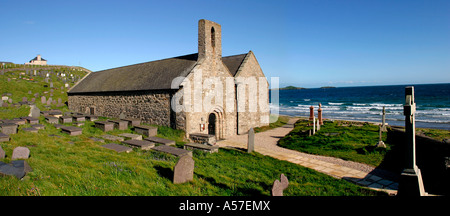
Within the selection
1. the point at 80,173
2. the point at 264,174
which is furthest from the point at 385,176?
the point at 80,173

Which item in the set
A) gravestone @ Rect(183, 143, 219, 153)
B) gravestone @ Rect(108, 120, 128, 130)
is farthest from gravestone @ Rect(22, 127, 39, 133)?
gravestone @ Rect(183, 143, 219, 153)

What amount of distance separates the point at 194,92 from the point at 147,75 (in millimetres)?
5885

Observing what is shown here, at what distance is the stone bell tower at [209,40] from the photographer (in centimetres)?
Result: 1672

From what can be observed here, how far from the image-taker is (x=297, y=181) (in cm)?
815

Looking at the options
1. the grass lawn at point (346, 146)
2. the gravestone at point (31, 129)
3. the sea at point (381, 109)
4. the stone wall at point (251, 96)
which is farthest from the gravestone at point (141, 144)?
the sea at point (381, 109)

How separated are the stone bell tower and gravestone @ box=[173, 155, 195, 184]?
11.5 m

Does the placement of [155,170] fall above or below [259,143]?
above

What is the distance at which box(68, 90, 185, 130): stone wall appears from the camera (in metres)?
16.5

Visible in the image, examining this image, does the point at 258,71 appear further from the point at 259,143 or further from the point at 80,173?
the point at 80,173

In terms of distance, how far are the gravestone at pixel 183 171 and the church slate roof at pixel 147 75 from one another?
10.3m

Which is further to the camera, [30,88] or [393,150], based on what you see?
[30,88]

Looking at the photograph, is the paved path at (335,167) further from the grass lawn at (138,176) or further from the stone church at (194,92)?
the stone church at (194,92)
